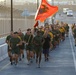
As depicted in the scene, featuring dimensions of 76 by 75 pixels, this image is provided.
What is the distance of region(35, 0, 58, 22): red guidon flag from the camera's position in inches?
1027

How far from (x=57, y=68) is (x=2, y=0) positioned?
821 inches

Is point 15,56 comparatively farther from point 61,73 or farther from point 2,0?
point 2,0

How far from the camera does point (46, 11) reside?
26953 millimetres

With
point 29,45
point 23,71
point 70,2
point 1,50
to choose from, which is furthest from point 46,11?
point 70,2

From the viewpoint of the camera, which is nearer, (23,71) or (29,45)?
(23,71)

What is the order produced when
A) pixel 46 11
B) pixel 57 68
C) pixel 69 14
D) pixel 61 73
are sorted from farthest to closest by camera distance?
pixel 69 14, pixel 46 11, pixel 57 68, pixel 61 73

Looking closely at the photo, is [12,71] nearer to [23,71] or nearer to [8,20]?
[23,71]

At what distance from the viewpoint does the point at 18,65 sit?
64.5ft

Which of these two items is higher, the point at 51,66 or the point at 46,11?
the point at 46,11

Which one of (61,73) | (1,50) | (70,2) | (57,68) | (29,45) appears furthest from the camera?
(70,2)

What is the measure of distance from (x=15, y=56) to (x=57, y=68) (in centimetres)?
205

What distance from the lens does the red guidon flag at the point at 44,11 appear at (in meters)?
26.1

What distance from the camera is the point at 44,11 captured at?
26.8 m

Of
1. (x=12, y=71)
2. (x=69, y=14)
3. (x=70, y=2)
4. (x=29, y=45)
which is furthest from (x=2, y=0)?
(x=70, y=2)
